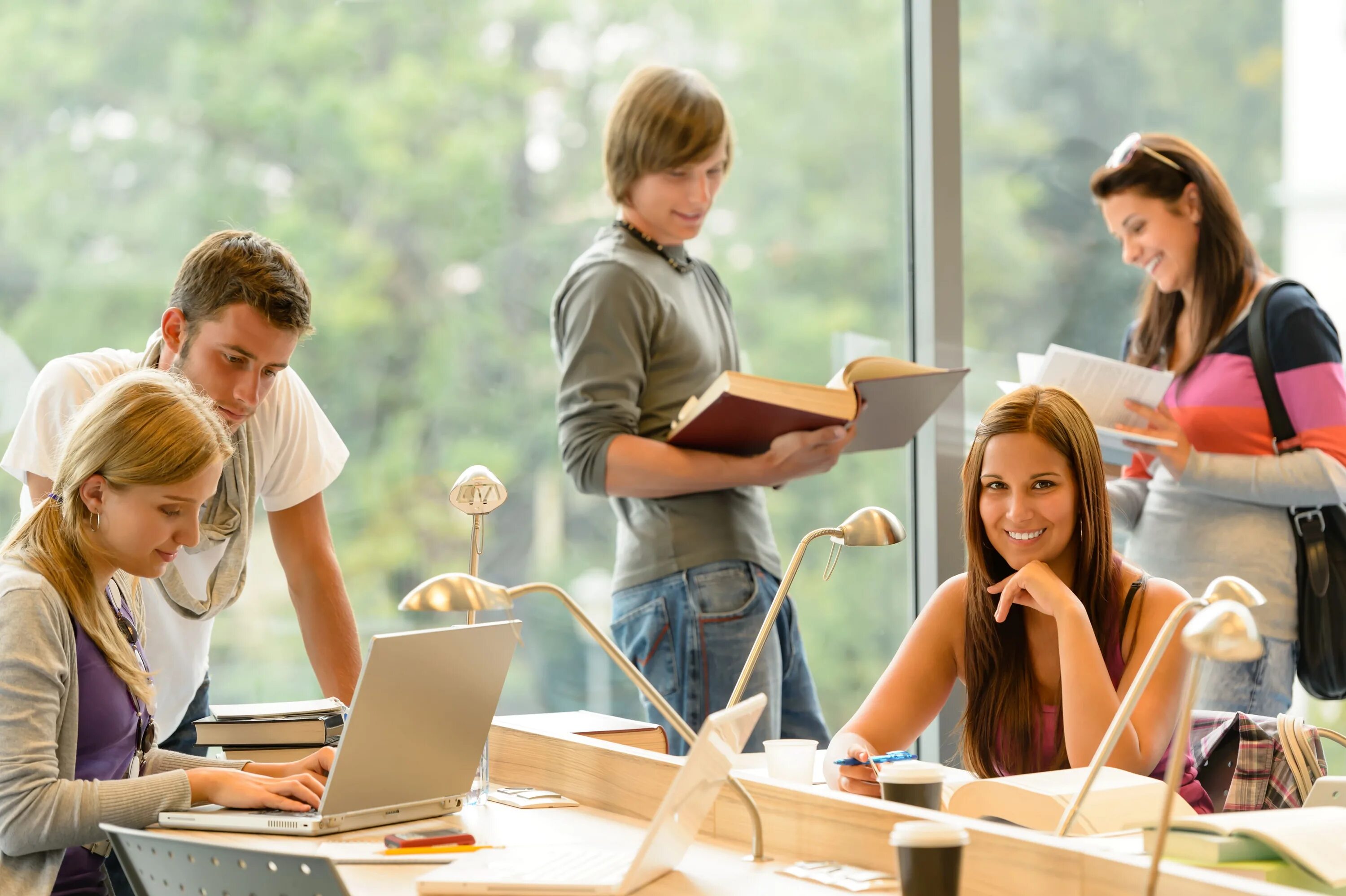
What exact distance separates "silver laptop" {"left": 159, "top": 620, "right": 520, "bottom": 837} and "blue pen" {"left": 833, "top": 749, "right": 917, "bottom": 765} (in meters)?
0.45

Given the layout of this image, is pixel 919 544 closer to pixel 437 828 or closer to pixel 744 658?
pixel 744 658

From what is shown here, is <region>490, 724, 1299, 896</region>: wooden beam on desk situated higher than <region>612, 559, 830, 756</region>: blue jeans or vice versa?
<region>612, 559, 830, 756</region>: blue jeans

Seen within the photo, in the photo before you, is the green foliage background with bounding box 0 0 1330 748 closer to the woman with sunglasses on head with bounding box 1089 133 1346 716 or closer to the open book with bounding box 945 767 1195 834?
the woman with sunglasses on head with bounding box 1089 133 1346 716

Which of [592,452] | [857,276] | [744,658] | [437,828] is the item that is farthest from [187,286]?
[857,276]

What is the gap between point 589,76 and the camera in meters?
3.32

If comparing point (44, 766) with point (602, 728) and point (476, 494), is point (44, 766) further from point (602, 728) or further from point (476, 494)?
point (602, 728)

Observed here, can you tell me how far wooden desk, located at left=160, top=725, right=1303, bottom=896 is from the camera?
1.18 m

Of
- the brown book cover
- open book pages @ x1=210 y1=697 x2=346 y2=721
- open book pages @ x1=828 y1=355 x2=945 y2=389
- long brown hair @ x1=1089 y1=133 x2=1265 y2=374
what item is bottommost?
open book pages @ x1=210 y1=697 x2=346 y2=721

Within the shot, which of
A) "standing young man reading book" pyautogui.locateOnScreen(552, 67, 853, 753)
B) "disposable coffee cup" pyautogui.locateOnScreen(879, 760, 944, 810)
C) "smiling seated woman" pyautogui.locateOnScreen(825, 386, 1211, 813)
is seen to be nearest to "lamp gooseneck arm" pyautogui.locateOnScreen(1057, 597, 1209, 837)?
"disposable coffee cup" pyautogui.locateOnScreen(879, 760, 944, 810)

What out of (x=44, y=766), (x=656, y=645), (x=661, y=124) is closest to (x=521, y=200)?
(x=661, y=124)

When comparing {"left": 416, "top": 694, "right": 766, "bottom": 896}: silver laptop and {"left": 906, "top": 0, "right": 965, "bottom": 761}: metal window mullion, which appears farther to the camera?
{"left": 906, "top": 0, "right": 965, "bottom": 761}: metal window mullion

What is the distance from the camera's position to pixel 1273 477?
2609 millimetres

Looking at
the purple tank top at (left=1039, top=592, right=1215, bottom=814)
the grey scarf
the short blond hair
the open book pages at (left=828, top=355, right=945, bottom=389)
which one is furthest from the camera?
the short blond hair

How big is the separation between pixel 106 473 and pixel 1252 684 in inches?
83.1
